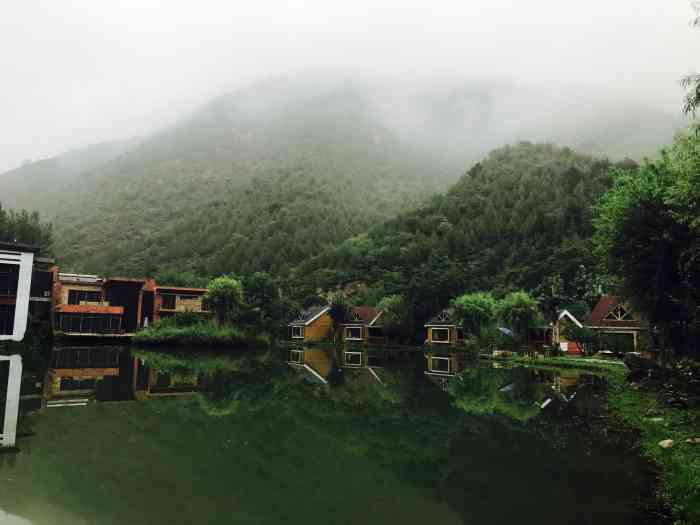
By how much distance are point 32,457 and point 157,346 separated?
3515 centimetres

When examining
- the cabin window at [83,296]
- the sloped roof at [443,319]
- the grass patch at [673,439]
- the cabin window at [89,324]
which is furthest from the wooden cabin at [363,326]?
the grass patch at [673,439]

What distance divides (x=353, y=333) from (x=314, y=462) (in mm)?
57773

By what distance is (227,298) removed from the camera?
44344 mm

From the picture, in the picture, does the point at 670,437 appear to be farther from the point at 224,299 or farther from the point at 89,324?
the point at 89,324

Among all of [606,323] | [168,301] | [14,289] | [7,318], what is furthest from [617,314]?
[7,318]

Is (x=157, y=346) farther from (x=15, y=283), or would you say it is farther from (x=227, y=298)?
(x=15, y=283)

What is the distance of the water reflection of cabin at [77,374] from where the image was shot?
1479 centimetres

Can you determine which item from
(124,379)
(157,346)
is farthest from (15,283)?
(124,379)

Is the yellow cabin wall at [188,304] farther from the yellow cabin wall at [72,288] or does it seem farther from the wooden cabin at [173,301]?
the yellow cabin wall at [72,288]

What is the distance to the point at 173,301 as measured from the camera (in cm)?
5147

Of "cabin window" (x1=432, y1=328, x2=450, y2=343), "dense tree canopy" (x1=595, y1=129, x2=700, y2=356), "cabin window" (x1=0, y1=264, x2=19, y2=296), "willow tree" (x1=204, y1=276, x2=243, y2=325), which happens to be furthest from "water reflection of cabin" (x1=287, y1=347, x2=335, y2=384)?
"cabin window" (x1=432, y1=328, x2=450, y2=343)

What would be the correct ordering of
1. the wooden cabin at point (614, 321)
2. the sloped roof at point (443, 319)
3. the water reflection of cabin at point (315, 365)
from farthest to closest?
the sloped roof at point (443, 319), the wooden cabin at point (614, 321), the water reflection of cabin at point (315, 365)

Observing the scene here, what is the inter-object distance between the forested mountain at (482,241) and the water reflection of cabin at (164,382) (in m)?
42.5

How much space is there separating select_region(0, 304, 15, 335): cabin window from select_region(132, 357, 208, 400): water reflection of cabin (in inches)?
747
